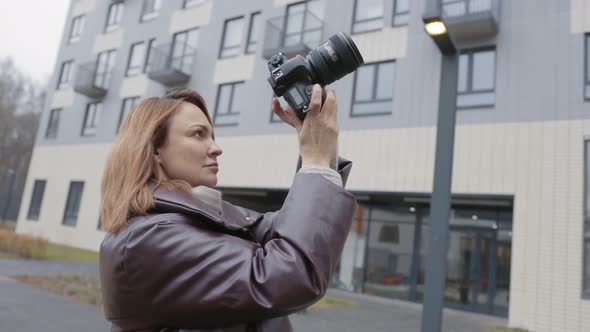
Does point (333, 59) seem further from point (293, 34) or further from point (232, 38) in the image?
point (232, 38)

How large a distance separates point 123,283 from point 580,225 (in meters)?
11.9

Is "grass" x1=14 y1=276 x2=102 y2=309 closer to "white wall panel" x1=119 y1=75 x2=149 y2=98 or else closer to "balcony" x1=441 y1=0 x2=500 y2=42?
"balcony" x1=441 y1=0 x2=500 y2=42

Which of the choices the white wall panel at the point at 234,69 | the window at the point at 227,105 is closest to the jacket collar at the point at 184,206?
the window at the point at 227,105

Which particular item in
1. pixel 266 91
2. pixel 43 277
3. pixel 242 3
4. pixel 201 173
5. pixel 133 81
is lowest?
pixel 43 277

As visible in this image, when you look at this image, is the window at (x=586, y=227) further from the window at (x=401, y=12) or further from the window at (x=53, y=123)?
the window at (x=53, y=123)

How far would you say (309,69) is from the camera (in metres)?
1.32

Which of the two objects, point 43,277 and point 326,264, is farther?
point 43,277

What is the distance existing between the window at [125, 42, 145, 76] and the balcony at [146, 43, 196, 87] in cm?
185

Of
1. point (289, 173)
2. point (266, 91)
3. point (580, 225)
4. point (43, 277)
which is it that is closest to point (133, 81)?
point (266, 91)

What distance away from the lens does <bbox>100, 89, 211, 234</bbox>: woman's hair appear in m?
1.13

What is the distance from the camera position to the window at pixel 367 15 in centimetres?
1491

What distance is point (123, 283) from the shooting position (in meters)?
1.02

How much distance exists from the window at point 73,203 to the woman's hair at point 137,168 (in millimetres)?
23200

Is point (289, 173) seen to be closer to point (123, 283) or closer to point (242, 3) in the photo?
point (242, 3)
